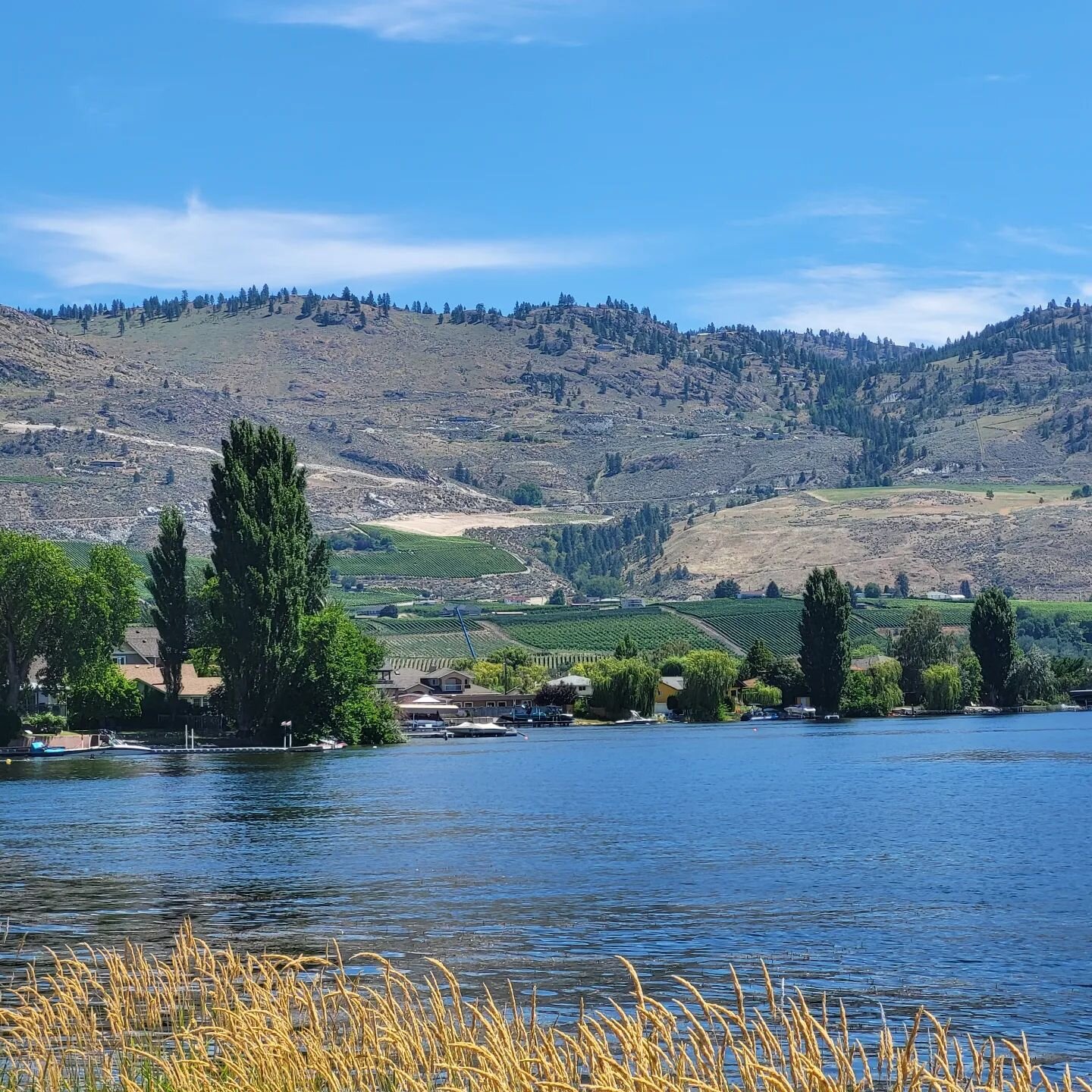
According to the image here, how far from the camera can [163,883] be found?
43.4 metres

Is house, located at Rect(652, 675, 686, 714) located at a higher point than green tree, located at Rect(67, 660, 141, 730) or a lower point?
lower

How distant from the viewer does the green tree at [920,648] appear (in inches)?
7067

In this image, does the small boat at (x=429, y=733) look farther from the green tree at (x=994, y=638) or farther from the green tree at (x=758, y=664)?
the green tree at (x=994, y=638)

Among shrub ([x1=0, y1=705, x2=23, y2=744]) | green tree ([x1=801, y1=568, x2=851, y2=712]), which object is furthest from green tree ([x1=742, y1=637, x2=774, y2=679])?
shrub ([x1=0, y1=705, x2=23, y2=744])

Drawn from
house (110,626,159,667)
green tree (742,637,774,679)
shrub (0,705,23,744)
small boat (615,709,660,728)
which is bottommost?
small boat (615,709,660,728)

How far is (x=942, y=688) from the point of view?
17575 cm

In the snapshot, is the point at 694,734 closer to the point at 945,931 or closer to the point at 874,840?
the point at 874,840

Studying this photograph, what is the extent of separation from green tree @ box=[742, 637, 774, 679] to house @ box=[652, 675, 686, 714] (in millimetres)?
7644

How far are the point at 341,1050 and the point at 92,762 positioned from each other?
300 feet

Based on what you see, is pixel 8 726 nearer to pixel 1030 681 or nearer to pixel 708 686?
pixel 708 686

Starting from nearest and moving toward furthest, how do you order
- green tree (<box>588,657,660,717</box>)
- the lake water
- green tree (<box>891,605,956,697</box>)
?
the lake water → green tree (<box>588,657,660,717</box>) → green tree (<box>891,605,956,697</box>)

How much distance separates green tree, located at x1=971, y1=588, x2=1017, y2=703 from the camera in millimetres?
165688

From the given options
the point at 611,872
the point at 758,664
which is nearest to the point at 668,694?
the point at 758,664

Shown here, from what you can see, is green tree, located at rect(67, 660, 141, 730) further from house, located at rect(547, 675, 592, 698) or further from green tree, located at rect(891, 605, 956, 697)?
green tree, located at rect(891, 605, 956, 697)
